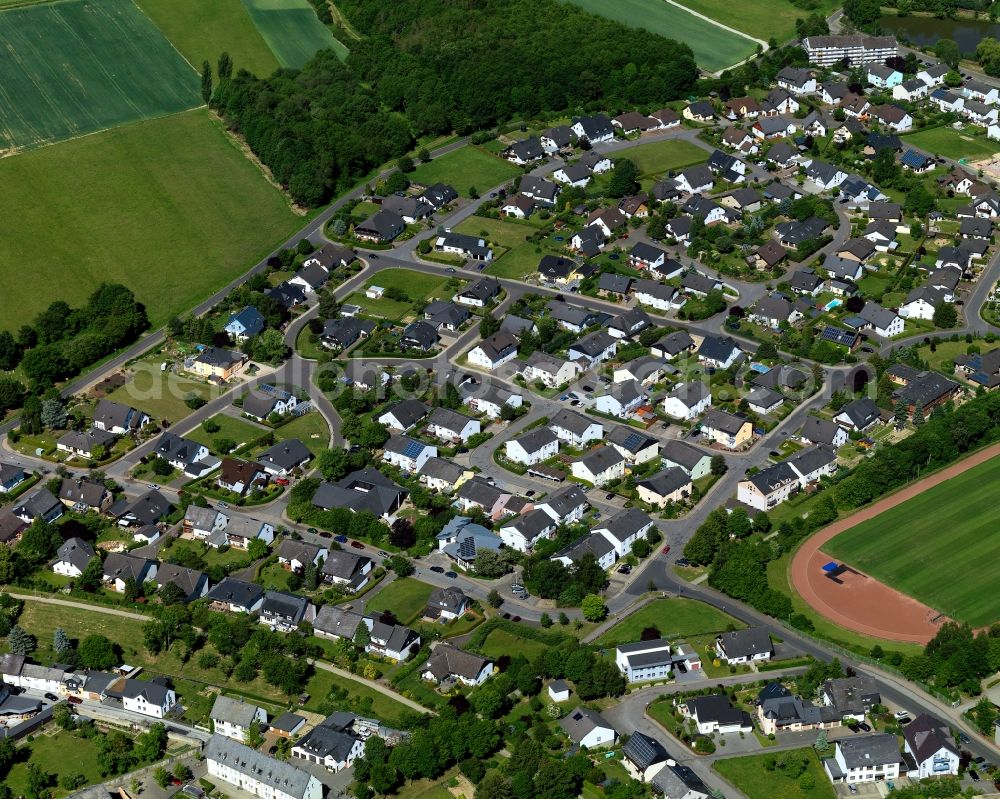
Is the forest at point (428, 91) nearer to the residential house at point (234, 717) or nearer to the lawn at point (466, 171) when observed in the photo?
the lawn at point (466, 171)

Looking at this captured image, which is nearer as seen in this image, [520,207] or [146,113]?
[520,207]

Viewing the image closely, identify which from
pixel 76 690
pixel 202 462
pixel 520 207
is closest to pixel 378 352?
pixel 202 462

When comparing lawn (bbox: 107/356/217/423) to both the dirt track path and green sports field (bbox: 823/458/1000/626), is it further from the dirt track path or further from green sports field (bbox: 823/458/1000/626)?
green sports field (bbox: 823/458/1000/626)

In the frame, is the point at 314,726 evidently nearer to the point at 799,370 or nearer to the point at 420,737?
the point at 420,737

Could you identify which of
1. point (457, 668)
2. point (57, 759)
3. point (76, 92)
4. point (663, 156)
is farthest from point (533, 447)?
point (76, 92)

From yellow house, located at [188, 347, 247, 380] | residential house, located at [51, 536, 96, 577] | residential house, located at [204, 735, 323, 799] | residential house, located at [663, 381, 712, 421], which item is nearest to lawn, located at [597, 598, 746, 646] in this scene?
residential house, located at [204, 735, 323, 799]

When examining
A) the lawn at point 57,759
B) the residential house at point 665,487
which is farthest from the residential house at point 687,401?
the lawn at point 57,759

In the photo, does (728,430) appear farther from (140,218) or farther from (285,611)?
(140,218)
